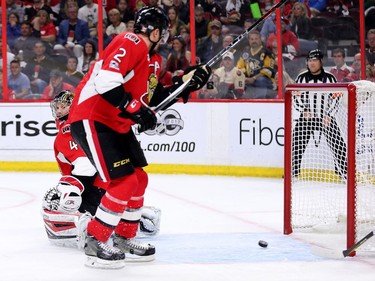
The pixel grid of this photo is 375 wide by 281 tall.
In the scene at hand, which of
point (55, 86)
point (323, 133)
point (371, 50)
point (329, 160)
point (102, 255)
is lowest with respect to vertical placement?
point (102, 255)

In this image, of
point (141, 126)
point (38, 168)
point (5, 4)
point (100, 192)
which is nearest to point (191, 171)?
point (38, 168)

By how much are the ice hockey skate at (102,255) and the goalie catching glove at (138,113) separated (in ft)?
1.82

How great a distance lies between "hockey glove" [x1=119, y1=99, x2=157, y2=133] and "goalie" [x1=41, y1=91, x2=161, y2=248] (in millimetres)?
680

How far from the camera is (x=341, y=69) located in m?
7.78

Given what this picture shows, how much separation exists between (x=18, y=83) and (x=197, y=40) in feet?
5.78

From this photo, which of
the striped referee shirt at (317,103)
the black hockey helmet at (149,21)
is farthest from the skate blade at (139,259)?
the striped referee shirt at (317,103)

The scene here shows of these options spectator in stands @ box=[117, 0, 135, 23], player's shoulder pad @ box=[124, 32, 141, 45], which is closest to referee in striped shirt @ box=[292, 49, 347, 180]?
player's shoulder pad @ box=[124, 32, 141, 45]

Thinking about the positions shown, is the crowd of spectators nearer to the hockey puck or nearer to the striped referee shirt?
the striped referee shirt

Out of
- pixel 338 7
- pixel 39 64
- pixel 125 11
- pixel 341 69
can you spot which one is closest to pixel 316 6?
pixel 338 7

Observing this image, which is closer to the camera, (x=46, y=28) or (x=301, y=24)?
(x=301, y=24)

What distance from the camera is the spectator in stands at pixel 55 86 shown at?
8.56 meters

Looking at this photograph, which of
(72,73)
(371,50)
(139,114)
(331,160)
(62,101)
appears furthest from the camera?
(72,73)

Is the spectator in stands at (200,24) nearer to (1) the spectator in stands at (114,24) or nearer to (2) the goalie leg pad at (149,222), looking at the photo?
(1) the spectator in stands at (114,24)

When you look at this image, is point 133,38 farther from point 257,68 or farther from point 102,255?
point 257,68
